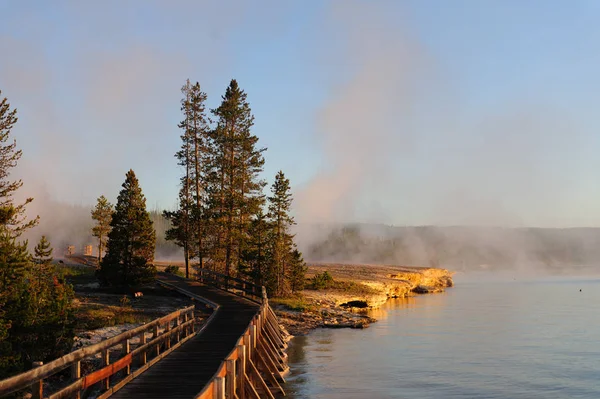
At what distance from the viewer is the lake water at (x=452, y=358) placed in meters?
23.3

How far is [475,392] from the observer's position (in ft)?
75.5

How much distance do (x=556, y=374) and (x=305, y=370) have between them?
11509mm

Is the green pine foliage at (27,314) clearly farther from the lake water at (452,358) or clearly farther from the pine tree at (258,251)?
the pine tree at (258,251)

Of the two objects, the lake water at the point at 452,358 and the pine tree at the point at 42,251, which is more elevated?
the pine tree at the point at 42,251

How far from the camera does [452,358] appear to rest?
100ft

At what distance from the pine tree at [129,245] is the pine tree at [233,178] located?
8.81m

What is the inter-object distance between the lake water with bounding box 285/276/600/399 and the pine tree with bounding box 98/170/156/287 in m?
12.5

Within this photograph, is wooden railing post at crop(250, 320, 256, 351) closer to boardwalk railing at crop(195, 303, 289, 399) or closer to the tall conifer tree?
boardwalk railing at crop(195, 303, 289, 399)

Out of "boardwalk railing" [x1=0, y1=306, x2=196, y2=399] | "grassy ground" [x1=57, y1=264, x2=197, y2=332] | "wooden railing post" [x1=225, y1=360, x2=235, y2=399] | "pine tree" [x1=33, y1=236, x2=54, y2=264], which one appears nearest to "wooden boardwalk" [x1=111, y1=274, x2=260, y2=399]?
"boardwalk railing" [x1=0, y1=306, x2=196, y2=399]

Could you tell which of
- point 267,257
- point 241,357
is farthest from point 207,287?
point 241,357

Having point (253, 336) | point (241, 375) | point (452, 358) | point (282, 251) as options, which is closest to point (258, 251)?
point (282, 251)

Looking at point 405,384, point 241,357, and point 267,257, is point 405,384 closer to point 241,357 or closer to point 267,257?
point 241,357

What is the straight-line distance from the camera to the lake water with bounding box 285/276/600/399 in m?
23.3

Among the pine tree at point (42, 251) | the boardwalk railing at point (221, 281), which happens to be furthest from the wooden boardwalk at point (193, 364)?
the boardwalk railing at point (221, 281)
